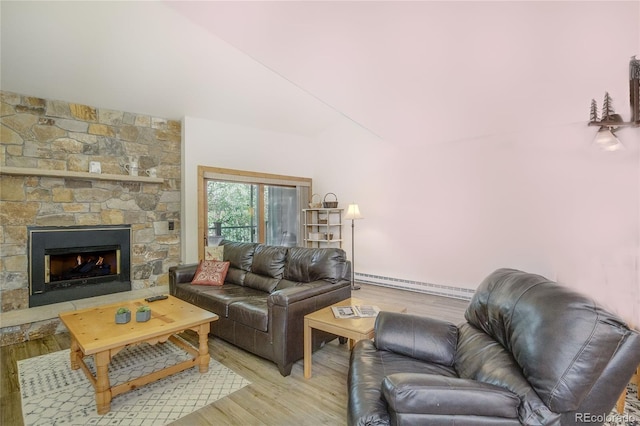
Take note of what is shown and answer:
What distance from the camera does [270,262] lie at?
3.63m

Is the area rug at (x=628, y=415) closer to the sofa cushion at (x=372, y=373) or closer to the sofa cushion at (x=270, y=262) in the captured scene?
the sofa cushion at (x=372, y=373)

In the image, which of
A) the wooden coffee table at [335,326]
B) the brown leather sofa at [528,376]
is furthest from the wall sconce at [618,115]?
the wooden coffee table at [335,326]

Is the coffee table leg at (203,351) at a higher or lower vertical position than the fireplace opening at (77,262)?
lower

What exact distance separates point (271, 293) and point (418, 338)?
165 cm

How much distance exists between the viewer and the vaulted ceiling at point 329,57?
2369mm

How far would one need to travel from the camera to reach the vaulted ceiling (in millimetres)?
2369

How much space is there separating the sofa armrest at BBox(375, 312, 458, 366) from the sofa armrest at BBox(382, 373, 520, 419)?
1.99 feet

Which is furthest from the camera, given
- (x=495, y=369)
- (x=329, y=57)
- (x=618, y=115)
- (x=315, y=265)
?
(x=315, y=265)

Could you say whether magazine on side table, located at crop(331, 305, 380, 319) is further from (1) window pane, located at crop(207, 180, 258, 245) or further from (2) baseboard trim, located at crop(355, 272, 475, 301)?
A: (1) window pane, located at crop(207, 180, 258, 245)

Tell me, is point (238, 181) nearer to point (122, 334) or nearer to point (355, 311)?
point (122, 334)

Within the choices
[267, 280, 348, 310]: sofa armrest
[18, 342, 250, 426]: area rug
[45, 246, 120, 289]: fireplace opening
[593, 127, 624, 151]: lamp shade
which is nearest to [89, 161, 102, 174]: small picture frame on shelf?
[45, 246, 120, 289]: fireplace opening

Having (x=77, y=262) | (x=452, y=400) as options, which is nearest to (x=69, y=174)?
(x=77, y=262)

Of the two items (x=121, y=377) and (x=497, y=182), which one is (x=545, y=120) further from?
(x=121, y=377)

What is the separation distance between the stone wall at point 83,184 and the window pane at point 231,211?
522mm
